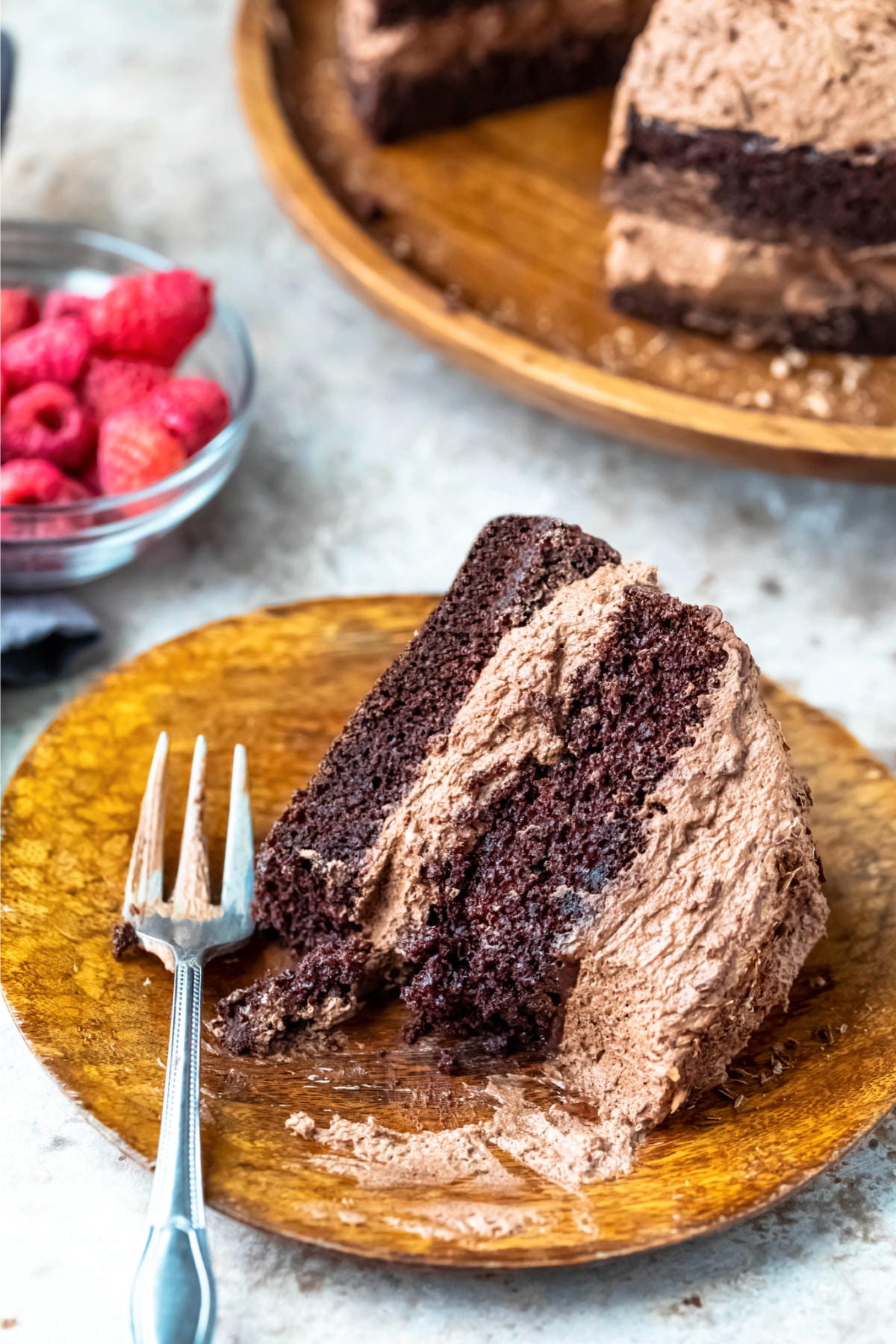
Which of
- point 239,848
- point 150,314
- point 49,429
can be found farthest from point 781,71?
point 239,848

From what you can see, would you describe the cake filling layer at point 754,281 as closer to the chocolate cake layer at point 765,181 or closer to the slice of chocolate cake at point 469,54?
the chocolate cake layer at point 765,181

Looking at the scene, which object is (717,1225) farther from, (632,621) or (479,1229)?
(632,621)

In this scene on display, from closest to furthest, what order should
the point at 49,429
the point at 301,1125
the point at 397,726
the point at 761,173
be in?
the point at 301,1125 < the point at 397,726 < the point at 49,429 < the point at 761,173

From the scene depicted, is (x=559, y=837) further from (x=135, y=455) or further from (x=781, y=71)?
(x=781, y=71)

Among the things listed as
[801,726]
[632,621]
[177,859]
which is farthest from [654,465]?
[177,859]

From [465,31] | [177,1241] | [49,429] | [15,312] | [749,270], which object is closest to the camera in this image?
[177,1241]

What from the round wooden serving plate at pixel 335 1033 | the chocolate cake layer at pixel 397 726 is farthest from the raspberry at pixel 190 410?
the chocolate cake layer at pixel 397 726

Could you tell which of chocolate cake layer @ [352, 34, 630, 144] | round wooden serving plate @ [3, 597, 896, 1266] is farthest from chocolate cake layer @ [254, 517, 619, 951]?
chocolate cake layer @ [352, 34, 630, 144]

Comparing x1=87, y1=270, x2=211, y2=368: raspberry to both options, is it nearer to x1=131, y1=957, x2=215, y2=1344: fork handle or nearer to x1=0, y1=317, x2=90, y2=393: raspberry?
x1=0, y1=317, x2=90, y2=393: raspberry
